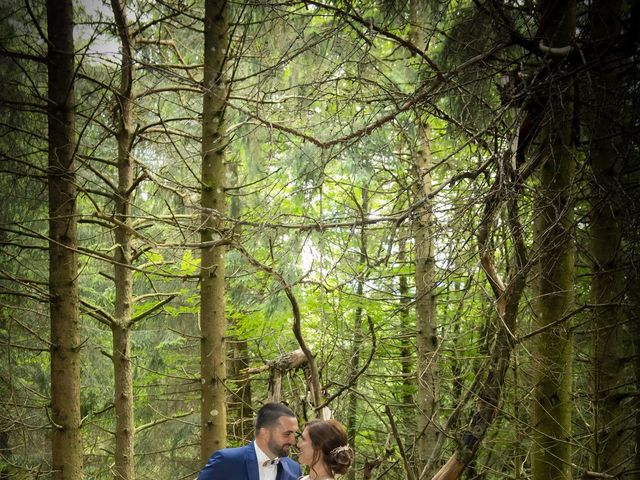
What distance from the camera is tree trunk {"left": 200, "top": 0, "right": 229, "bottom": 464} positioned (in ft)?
19.7

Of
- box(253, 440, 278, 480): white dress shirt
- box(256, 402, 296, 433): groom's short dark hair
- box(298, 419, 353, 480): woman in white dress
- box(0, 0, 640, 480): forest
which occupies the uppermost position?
box(0, 0, 640, 480): forest

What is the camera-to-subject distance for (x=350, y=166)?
8156mm

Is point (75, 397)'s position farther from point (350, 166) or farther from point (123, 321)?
point (350, 166)

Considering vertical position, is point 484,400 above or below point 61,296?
below

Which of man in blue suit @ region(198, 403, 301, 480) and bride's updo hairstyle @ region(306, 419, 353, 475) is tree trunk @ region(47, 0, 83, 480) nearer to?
man in blue suit @ region(198, 403, 301, 480)

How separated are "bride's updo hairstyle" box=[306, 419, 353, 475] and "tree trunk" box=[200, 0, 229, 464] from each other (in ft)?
7.75

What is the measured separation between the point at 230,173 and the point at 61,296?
7.23 meters

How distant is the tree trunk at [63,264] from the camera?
5.64m

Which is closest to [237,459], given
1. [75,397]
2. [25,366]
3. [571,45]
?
[75,397]

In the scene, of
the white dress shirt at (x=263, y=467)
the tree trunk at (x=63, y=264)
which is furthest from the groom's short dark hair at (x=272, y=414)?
the tree trunk at (x=63, y=264)

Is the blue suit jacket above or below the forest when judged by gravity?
below

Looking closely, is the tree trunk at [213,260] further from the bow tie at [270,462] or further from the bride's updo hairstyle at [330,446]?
the bride's updo hairstyle at [330,446]

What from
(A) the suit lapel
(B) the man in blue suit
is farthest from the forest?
(A) the suit lapel

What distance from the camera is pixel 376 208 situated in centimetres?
656
